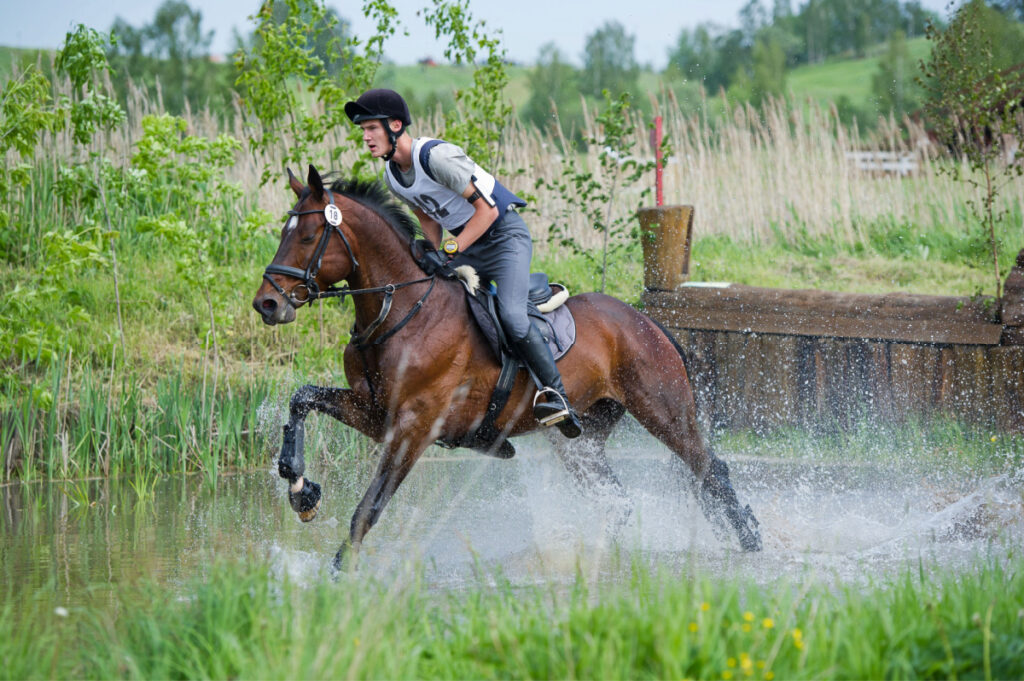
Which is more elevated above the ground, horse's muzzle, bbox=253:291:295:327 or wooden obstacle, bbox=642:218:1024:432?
horse's muzzle, bbox=253:291:295:327

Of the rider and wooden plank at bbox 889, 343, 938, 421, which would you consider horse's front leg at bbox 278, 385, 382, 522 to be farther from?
wooden plank at bbox 889, 343, 938, 421

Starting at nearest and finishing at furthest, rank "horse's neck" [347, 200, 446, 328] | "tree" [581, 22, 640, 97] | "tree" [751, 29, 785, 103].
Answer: "horse's neck" [347, 200, 446, 328], "tree" [751, 29, 785, 103], "tree" [581, 22, 640, 97]

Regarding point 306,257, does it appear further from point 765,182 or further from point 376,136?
point 765,182

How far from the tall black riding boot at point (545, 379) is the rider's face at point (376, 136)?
4.28ft

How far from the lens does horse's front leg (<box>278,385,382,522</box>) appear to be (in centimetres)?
554

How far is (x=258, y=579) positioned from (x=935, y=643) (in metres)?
2.46

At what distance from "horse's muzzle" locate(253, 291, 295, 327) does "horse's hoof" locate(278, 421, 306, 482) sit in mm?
680

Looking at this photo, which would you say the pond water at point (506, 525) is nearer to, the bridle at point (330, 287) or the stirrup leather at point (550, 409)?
the stirrup leather at point (550, 409)

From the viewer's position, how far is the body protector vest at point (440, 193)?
19.2 feet

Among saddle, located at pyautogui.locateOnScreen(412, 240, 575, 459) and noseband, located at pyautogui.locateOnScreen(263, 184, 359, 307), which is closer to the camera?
noseband, located at pyautogui.locateOnScreen(263, 184, 359, 307)

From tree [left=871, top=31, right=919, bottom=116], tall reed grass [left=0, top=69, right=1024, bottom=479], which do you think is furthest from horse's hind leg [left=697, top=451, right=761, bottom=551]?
tree [left=871, top=31, right=919, bottom=116]

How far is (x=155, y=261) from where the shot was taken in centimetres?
1220

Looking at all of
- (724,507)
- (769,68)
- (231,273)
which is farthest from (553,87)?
(724,507)

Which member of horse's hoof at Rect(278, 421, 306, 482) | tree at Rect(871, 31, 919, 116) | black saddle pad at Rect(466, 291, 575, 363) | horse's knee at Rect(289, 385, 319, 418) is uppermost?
tree at Rect(871, 31, 919, 116)
